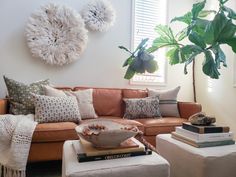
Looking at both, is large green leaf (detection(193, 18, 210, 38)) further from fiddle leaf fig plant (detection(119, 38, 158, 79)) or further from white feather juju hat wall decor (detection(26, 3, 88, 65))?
white feather juju hat wall decor (detection(26, 3, 88, 65))

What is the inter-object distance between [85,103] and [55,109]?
0.46m

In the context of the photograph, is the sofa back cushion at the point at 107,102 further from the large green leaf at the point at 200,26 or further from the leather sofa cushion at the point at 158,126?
the large green leaf at the point at 200,26

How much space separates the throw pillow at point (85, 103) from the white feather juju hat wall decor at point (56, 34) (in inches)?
21.5

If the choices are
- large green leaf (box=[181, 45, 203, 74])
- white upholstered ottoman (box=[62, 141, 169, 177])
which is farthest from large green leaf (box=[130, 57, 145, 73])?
white upholstered ottoman (box=[62, 141, 169, 177])

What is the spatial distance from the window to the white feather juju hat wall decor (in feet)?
2.75

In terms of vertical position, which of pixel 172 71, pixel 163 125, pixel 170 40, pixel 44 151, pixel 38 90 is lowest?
pixel 44 151

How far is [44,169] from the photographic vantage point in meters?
2.33

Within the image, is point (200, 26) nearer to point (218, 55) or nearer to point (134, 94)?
point (218, 55)

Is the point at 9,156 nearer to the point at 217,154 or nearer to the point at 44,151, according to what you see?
the point at 44,151

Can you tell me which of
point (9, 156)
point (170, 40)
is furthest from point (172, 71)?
point (9, 156)

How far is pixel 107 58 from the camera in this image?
329 centimetres

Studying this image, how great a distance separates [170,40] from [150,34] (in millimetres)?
506

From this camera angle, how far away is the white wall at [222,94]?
304 centimetres

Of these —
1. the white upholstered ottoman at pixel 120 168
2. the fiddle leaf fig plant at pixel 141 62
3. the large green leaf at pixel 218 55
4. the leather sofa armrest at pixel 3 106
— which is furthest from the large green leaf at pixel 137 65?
the white upholstered ottoman at pixel 120 168
